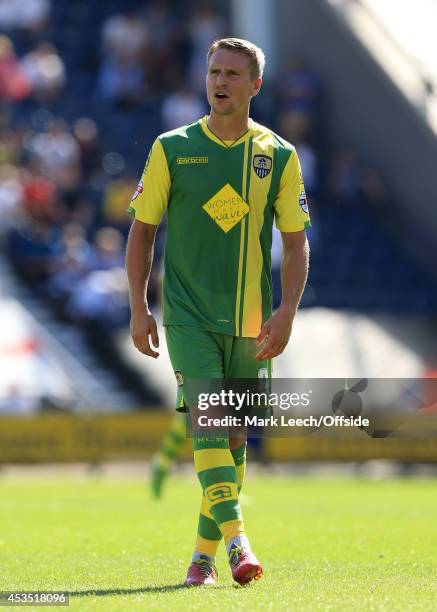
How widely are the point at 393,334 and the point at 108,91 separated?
22.9ft

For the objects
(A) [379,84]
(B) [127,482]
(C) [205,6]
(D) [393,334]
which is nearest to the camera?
(B) [127,482]

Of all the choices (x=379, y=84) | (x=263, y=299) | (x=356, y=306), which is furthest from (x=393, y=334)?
(x=263, y=299)

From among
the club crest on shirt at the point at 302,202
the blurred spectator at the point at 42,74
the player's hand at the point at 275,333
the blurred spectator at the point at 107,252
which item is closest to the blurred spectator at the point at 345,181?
the blurred spectator at the point at 107,252

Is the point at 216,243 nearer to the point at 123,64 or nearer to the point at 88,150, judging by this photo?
the point at 88,150

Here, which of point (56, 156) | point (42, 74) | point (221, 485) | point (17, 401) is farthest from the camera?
point (42, 74)

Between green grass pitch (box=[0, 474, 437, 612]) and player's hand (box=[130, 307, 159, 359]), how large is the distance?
1145mm

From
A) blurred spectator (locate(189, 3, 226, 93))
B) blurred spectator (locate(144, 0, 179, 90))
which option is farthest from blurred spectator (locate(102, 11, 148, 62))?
blurred spectator (locate(189, 3, 226, 93))

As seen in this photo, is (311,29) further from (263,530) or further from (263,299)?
(263,299)

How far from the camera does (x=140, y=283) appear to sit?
713 centimetres

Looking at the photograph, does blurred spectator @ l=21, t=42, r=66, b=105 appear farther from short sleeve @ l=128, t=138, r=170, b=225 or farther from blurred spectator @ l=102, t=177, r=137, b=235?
short sleeve @ l=128, t=138, r=170, b=225

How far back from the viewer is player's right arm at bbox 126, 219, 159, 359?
7016 millimetres

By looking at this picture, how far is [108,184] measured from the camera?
79.5 feet

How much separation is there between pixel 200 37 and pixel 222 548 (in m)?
18.9

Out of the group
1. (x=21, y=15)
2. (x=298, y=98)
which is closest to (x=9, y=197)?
(x=21, y=15)
